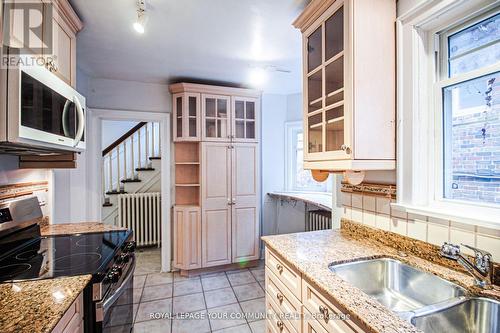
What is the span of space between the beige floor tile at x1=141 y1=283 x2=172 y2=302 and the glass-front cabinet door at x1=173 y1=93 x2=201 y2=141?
1728 mm

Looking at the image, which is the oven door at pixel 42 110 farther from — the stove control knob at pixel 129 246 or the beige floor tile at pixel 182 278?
the beige floor tile at pixel 182 278

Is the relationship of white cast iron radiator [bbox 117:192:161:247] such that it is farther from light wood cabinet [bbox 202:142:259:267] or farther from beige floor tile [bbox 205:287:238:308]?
beige floor tile [bbox 205:287:238:308]

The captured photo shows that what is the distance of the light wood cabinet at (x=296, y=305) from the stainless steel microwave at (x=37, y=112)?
1.39 meters

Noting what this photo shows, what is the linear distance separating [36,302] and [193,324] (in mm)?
1529

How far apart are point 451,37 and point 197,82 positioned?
8.49ft

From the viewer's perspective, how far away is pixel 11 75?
3.30 ft

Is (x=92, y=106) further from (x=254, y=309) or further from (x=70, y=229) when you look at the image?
(x=254, y=309)

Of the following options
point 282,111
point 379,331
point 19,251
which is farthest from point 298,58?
point 19,251

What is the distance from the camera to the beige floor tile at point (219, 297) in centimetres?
248

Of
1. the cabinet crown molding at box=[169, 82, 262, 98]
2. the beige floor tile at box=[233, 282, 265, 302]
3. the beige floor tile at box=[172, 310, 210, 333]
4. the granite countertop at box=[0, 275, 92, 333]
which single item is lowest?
the beige floor tile at box=[172, 310, 210, 333]

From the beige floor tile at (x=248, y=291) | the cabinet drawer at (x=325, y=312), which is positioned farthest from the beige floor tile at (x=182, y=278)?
the cabinet drawer at (x=325, y=312)

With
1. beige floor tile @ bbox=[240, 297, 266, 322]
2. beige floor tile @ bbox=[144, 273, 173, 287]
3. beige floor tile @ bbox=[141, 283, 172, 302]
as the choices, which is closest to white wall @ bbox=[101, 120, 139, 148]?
beige floor tile @ bbox=[144, 273, 173, 287]

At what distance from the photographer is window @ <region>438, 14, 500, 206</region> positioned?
3.76 feet

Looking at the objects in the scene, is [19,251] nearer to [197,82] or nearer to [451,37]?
[197,82]
